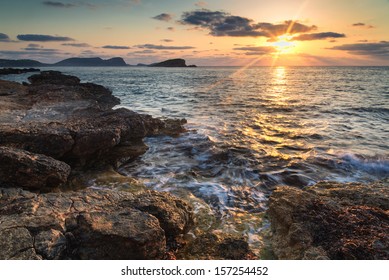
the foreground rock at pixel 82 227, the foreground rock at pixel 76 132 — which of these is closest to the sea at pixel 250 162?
the foreground rock at pixel 76 132

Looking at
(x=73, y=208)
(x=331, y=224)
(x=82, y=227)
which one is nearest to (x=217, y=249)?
(x=331, y=224)

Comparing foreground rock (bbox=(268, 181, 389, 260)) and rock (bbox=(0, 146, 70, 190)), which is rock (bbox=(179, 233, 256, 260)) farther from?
rock (bbox=(0, 146, 70, 190))

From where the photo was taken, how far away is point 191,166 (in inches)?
422

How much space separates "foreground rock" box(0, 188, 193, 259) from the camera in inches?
173

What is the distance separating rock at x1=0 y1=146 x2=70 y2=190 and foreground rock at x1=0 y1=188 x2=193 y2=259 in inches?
22.7

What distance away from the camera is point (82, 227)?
4.86 meters

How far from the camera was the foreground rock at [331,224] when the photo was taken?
4.73 meters

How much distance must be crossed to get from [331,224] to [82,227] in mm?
4558

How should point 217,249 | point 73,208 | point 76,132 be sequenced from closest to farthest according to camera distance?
point 217,249
point 73,208
point 76,132

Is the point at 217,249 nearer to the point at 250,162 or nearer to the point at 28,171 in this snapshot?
the point at 28,171

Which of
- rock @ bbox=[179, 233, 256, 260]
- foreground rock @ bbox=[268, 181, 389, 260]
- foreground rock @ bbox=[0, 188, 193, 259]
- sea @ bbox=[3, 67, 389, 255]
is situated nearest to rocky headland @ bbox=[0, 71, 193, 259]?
foreground rock @ bbox=[0, 188, 193, 259]

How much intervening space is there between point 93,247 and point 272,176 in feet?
22.4

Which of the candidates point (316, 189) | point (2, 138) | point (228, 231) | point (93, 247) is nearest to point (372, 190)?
point (316, 189)

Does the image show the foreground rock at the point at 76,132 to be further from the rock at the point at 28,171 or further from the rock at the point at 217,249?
the rock at the point at 217,249
